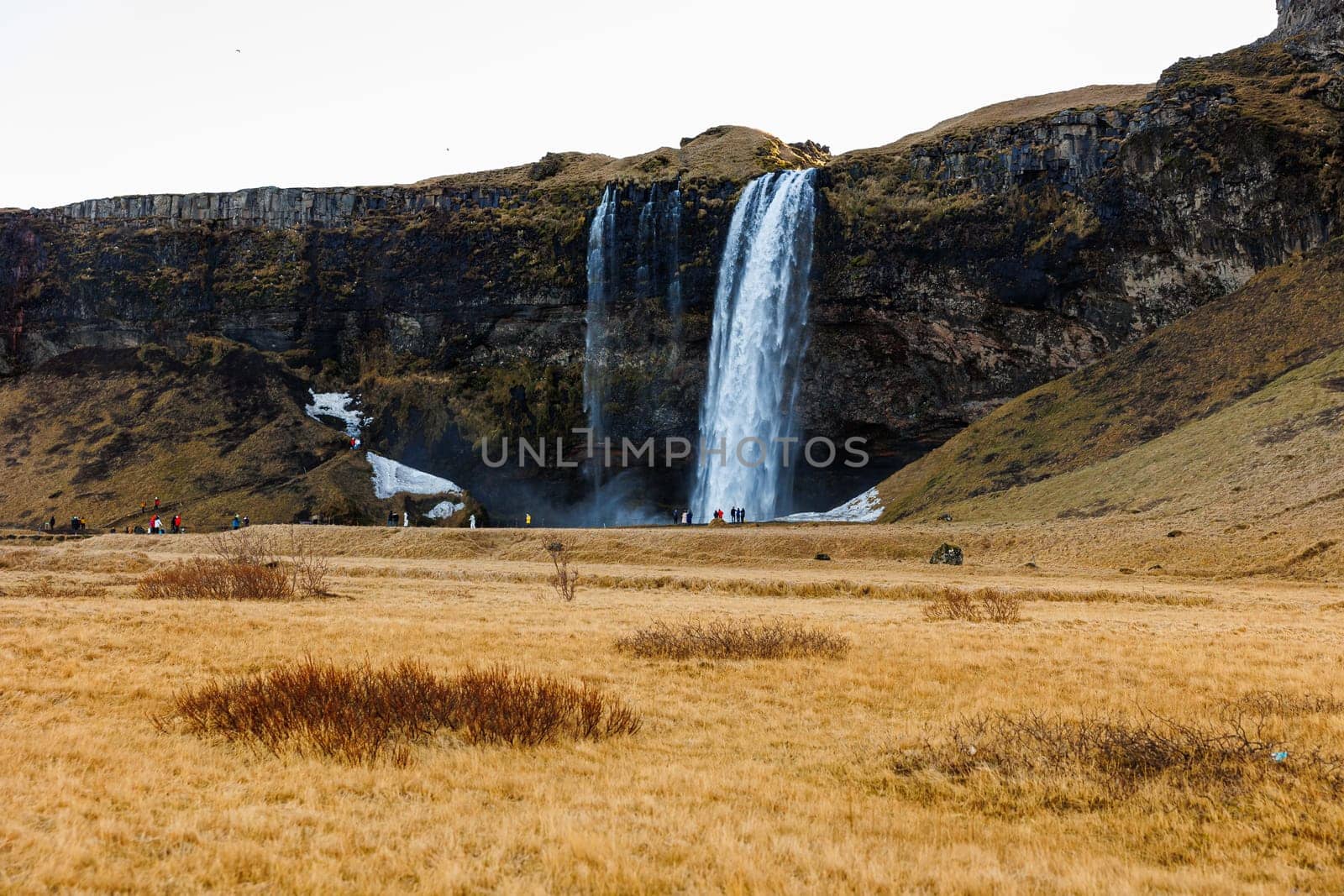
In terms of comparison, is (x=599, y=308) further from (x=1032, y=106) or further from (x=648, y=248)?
(x=1032, y=106)

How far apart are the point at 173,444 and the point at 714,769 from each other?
83.4 metres

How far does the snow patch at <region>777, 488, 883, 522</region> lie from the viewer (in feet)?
206

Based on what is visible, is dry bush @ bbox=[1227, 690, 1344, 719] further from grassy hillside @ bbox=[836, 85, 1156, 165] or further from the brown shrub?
grassy hillside @ bbox=[836, 85, 1156, 165]

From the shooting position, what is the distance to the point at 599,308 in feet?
259

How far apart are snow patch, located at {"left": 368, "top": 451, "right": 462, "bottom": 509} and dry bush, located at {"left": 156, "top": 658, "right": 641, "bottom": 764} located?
6650 centimetres

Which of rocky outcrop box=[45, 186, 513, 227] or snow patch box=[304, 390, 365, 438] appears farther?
rocky outcrop box=[45, 186, 513, 227]

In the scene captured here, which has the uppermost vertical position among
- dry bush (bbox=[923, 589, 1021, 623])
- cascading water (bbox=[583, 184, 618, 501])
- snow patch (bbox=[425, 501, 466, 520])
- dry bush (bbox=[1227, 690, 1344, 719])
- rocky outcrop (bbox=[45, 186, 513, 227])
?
rocky outcrop (bbox=[45, 186, 513, 227])

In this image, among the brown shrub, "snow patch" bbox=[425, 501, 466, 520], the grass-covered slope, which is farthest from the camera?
"snow patch" bbox=[425, 501, 466, 520]

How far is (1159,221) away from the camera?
65.2m

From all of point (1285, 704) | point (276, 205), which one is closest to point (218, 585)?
point (1285, 704)

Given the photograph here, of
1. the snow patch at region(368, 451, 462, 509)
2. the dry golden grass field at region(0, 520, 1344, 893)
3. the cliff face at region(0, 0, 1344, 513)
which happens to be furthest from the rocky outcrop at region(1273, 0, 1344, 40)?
the snow patch at region(368, 451, 462, 509)

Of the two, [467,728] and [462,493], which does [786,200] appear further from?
[467,728]

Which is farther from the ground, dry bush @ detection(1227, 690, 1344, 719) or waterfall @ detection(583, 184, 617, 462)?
waterfall @ detection(583, 184, 617, 462)

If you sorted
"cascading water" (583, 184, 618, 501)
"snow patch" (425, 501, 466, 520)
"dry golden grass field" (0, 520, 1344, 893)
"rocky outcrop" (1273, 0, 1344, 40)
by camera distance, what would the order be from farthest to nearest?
"cascading water" (583, 184, 618, 501) < "snow patch" (425, 501, 466, 520) < "rocky outcrop" (1273, 0, 1344, 40) < "dry golden grass field" (0, 520, 1344, 893)
